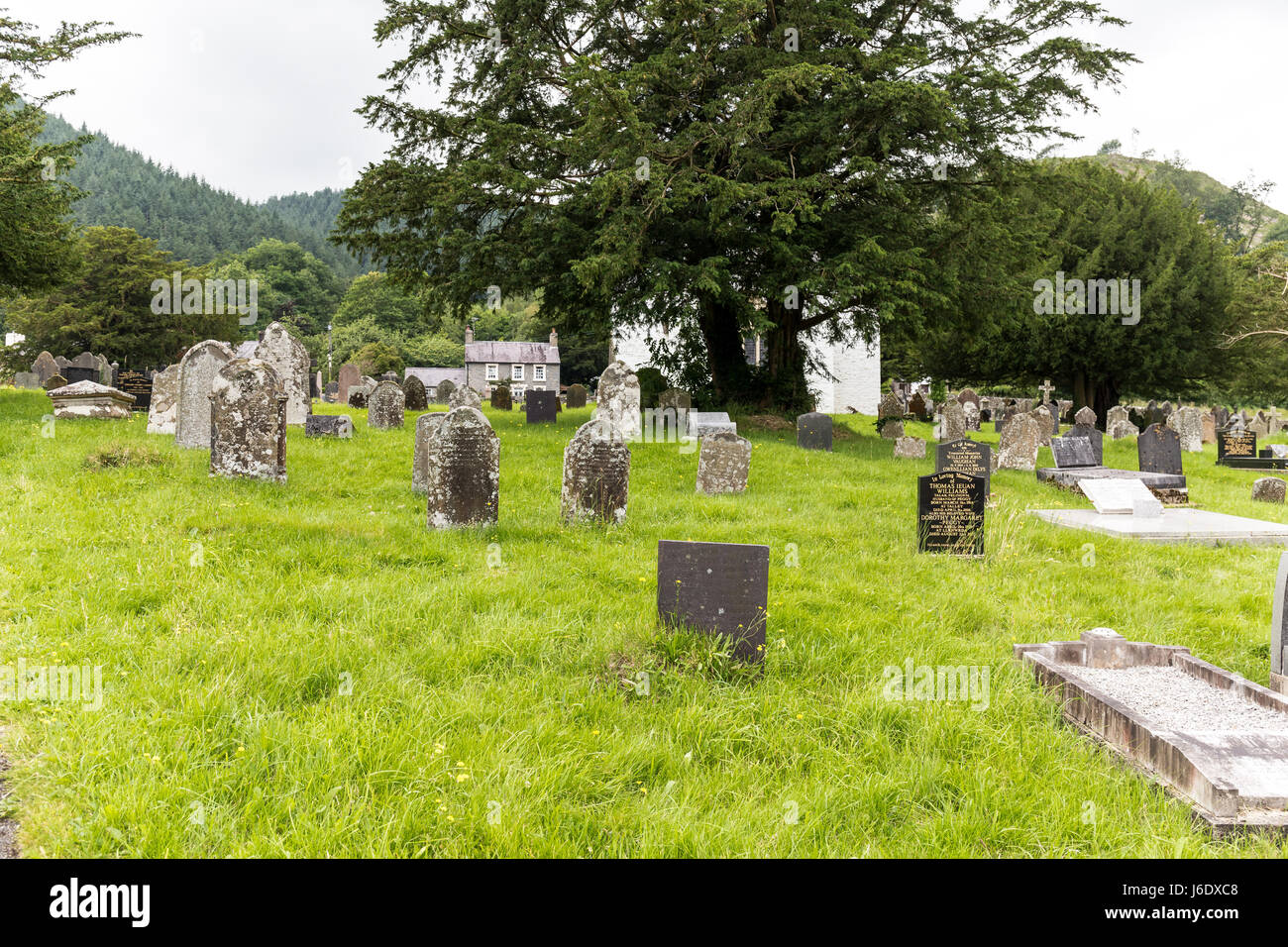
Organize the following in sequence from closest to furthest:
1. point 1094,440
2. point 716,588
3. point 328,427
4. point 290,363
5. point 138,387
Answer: point 716,588, point 328,427, point 1094,440, point 290,363, point 138,387

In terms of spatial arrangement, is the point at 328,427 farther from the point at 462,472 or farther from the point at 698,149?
the point at 698,149

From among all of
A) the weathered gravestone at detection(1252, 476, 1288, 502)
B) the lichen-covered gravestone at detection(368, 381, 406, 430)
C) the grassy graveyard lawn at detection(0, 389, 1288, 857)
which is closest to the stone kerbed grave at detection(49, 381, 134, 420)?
the lichen-covered gravestone at detection(368, 381, 406, 430)

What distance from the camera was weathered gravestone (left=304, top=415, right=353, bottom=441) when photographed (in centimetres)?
1396

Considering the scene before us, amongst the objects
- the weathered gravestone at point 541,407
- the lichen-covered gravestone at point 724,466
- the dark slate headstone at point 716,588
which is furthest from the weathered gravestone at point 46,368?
the dark slate headstone at point 716,588

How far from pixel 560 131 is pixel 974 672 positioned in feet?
63.2

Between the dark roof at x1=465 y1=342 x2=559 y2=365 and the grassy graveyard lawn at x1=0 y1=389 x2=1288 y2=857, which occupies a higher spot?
the dark roof at x1=465 y1=342 x2=559 y2=365

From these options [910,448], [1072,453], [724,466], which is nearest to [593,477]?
[724,466]

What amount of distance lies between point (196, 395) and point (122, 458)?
81.9 inches

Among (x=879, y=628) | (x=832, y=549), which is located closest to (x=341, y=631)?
(x=879, y=628)

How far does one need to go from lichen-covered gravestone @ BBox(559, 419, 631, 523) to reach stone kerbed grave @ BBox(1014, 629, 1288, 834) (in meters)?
4.30

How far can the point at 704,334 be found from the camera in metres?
21.9

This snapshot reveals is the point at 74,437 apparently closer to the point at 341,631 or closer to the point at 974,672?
the point at 341,631

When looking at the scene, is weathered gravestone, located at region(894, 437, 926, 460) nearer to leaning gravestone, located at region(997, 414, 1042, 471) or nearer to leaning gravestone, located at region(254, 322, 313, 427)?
leaning gravestone, located at region(997, 414, 1042, 471)

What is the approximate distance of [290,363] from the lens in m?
→ 16.2
